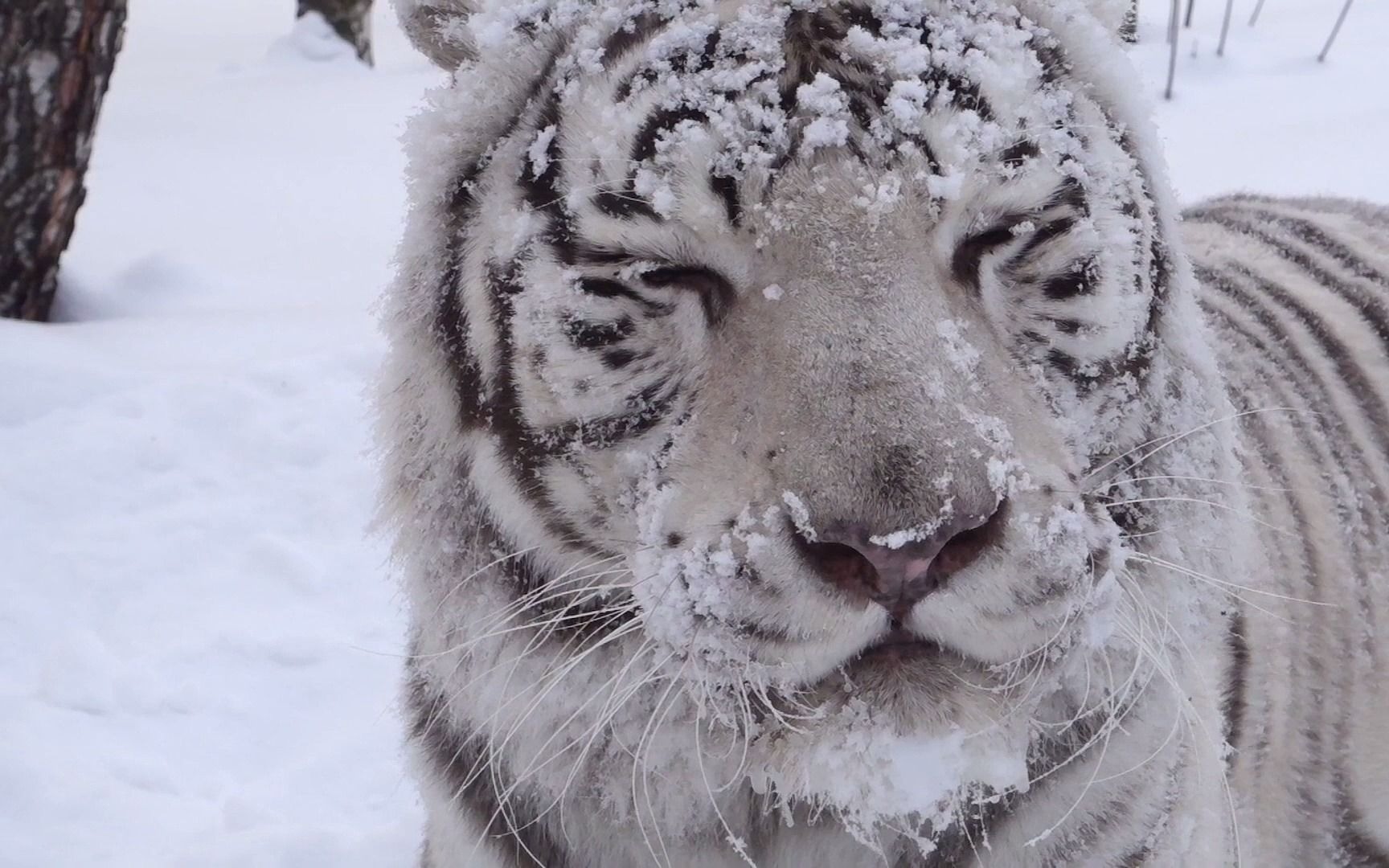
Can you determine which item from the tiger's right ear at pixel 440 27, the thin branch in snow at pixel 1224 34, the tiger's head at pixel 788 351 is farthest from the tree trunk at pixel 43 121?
the thin branch in snow at pixel 1224 34

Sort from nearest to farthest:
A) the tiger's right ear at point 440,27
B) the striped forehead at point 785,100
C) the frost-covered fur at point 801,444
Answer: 1. the frost-covered fur at point 801,444
2. the striped forehead at point 785,100
3. the tiger's right ear at point 440,27

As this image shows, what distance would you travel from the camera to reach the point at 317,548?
288 cm

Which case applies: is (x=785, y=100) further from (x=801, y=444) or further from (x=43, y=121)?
(x=43, y=121)

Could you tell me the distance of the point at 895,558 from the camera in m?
1.04

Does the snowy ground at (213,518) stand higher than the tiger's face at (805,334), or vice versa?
the tiger's face at (805,334)

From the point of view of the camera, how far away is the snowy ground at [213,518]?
86.4 inches

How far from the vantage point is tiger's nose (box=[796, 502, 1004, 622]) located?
1.04 meters

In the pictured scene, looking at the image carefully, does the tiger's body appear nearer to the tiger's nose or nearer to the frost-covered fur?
the frost-covered fur

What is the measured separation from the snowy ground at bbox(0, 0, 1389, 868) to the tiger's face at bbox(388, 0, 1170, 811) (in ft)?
1.20

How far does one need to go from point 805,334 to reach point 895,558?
10.1 inches

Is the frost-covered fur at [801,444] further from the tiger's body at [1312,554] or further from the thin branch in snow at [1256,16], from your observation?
the thin branch in snow at [1256,16]

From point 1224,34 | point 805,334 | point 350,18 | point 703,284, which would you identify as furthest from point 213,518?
point 350,18

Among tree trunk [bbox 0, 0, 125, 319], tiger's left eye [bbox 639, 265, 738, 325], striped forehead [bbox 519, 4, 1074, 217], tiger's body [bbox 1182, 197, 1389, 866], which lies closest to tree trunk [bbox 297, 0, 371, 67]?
tree trunk [bbox 0, 0, 125, 319]

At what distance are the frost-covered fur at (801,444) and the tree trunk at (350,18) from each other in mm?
6588
